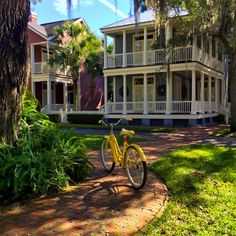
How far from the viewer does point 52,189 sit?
15.4ft

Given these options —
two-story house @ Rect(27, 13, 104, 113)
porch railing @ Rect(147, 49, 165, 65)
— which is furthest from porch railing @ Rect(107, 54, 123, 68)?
two-story house @ Rect(27, 13, 104, 113)

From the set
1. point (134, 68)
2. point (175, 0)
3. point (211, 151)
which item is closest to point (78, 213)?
point (211, 151)

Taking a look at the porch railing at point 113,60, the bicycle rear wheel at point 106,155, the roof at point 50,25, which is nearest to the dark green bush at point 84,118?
the porch railing at point 113,60

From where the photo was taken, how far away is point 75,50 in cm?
2395

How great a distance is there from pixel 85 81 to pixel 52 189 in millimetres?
26887

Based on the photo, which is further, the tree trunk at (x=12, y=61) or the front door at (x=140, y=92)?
the front door at (x=140, y=92)

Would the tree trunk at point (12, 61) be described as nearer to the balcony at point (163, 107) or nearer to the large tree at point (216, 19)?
the large tree at point (216, 19)

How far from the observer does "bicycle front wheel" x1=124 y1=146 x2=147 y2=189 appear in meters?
4.81

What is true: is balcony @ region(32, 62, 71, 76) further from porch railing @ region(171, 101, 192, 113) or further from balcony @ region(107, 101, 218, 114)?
porch railing @ region(171, 101, 192, 113)

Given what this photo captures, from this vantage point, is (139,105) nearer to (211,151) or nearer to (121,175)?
(211,151)

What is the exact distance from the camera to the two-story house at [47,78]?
25109 mm

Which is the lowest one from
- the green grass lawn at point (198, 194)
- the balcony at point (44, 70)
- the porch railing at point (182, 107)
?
the green grass lawn at point (198, 194)

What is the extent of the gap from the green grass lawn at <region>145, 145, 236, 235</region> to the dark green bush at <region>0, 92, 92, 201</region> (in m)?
1.66

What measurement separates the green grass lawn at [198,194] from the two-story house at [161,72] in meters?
10.3
